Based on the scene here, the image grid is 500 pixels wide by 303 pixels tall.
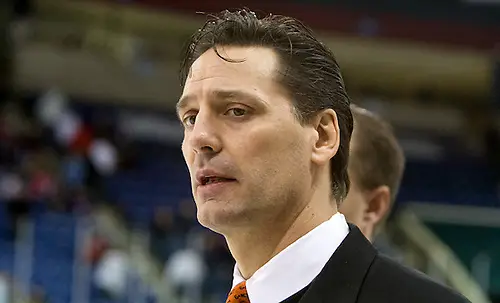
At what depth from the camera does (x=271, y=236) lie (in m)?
1.21

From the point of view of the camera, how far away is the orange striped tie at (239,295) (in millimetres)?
1201

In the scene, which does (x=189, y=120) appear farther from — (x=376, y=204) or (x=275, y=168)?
(x=376, y=204)

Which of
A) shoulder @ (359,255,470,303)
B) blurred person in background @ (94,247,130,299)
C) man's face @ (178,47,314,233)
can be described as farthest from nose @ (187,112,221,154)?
blurred person in background @ (94,247,130,299)

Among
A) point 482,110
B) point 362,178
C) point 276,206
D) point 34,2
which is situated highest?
point 276,206

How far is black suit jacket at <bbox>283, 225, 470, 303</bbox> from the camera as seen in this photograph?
1094 mm

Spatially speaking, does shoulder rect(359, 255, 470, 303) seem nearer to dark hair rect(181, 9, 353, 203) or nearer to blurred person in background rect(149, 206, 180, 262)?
dark hair rect(181, 9, 353, 203)

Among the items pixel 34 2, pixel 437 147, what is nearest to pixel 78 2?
pixel 34 2

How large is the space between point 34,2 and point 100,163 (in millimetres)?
2447

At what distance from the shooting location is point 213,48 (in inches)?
50.7

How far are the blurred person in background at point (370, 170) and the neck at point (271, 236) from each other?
26.8 inches

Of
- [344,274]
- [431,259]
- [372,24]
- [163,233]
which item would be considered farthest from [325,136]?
[372,24]

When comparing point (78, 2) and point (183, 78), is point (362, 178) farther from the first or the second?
point (78, 2)

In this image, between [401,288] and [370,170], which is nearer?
[401,288]

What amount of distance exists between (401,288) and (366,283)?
47 mm
